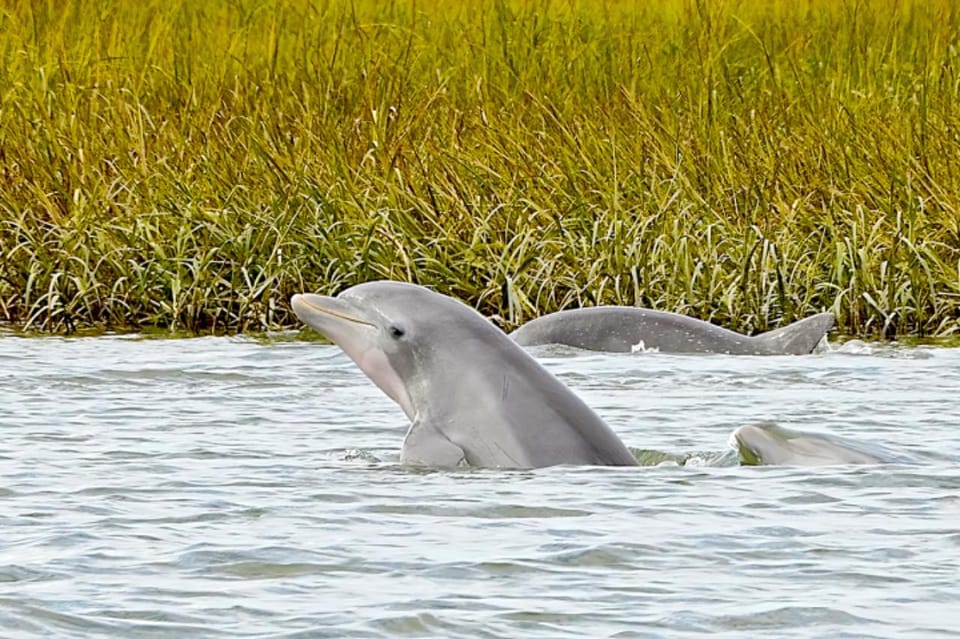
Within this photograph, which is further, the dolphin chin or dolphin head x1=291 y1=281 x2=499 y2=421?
the dolphin chin

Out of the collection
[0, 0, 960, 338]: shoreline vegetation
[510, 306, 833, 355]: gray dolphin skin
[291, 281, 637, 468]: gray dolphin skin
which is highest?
[291, 281, 637, 468]: gray dolphin skin

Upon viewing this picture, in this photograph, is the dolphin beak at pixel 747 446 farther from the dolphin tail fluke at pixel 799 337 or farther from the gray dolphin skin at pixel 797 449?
the dolphin tail fluke at pixel 799 337

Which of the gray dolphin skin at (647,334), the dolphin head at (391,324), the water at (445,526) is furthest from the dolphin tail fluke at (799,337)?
the dolphin head at (391,324)

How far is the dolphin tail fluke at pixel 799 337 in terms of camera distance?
10766 mm

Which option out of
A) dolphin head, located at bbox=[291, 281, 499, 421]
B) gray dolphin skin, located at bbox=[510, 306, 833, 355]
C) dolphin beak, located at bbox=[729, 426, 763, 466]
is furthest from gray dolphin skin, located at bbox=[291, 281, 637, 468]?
gray dolphin skin, located at bbox=[510, 306, 833, 355]

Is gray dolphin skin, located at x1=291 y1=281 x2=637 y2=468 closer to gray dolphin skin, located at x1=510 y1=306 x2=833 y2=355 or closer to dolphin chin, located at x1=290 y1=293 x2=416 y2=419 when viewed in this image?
dolphin chin, located at x1=290 y1=293 x2=416 y2=419

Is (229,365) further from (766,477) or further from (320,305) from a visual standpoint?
(766,477)

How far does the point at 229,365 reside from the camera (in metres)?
10.8

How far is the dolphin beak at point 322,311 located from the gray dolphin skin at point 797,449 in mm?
1427

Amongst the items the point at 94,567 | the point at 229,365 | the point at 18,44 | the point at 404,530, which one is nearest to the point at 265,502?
the point at 404,530

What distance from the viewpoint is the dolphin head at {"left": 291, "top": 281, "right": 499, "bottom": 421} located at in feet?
24.8

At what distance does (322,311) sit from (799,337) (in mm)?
3673

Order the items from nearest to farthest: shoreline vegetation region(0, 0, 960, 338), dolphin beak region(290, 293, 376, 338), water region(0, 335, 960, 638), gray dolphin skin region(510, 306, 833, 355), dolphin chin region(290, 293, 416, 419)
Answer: water region(0, 335, 960, 638), dolphin chin region(290, 293, 416, 419), dolphin beak region(290, 293, 376, 338), gray dolphin skin region(510, 306, 833, 355), shoreline vegetation region(0, 0, 960, 338)

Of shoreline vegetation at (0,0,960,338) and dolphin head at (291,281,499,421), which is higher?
dolphin head at (291,281,499,421)
